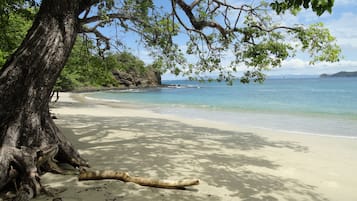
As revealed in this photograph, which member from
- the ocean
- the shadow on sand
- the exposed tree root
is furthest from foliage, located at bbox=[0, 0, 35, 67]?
the ocean

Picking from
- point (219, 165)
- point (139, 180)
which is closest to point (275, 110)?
point (219, 165)

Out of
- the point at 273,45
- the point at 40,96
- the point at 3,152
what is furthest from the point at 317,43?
the point at 3,152

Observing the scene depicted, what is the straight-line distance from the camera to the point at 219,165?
6.23m

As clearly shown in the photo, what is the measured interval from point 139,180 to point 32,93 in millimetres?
2017

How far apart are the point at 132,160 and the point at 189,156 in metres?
1.37

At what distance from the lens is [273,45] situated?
27.4ft

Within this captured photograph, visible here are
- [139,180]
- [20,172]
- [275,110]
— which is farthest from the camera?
[275,110]

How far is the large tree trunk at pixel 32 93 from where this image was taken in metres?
4.02

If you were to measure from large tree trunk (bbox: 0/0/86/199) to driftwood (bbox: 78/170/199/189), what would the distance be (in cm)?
67

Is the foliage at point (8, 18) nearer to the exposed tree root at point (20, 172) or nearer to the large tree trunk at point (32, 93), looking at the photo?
the large tree trunk at point (32, 93)

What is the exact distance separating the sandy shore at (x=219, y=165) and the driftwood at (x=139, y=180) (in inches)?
3.9

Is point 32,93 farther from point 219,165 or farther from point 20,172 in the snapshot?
point 219,165

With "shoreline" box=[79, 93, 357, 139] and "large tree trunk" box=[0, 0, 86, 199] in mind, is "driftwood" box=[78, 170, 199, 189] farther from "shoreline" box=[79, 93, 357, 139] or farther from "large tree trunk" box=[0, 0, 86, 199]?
"shoreline" box=[79, 93, 357, 139]

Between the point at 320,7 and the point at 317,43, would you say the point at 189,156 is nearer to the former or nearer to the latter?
the point at 317,43
